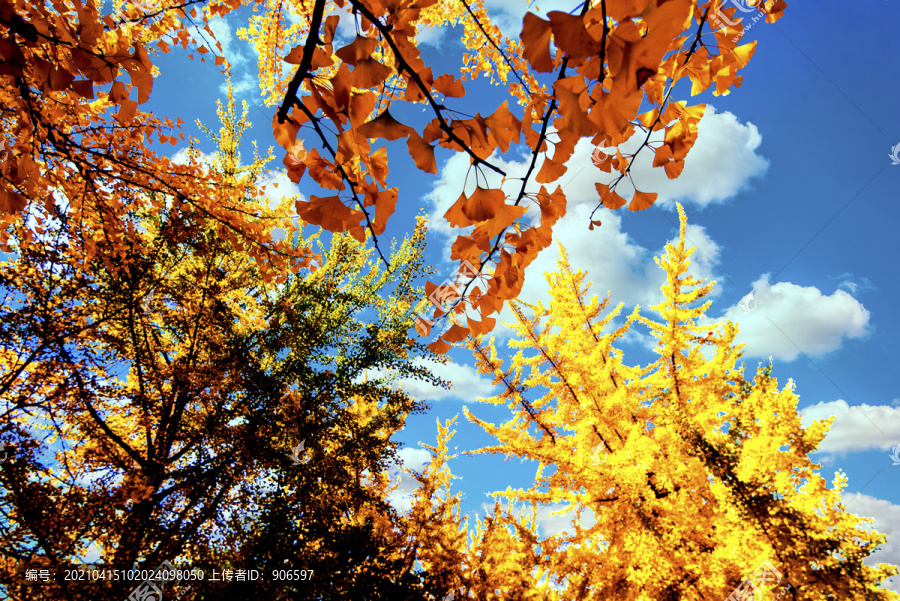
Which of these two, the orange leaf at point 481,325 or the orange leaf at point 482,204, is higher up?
the orange leaf at point 482,204

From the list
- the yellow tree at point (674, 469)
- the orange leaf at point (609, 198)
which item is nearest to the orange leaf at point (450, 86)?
the orange leaf at point (609, 198)

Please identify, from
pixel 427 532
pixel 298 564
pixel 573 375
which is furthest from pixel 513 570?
pixel 573 375

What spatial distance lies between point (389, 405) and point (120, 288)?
5404 mm

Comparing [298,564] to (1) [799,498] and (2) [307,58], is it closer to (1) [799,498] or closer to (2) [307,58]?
(1) [799,498]

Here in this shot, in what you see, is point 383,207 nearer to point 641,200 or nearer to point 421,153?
point 421,153

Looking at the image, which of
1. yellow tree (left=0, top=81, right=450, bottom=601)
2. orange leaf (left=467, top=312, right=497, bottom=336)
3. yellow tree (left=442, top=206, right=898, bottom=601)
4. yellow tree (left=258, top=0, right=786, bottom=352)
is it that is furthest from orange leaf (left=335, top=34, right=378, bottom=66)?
yellow tree (left=442, top=206, right=898, bottom=601)

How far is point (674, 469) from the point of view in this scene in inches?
196

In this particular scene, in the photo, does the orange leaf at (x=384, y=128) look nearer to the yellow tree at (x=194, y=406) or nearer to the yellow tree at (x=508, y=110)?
the yellow tree at (x=508, y=110)

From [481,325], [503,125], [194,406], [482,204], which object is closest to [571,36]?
[503,125]

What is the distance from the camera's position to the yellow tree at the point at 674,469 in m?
4.47

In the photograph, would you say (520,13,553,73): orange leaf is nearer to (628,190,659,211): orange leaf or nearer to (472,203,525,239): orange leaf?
(472,203,525,239): orange leaf

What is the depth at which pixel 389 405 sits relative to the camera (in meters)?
8.69

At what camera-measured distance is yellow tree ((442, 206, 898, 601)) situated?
14.7ft

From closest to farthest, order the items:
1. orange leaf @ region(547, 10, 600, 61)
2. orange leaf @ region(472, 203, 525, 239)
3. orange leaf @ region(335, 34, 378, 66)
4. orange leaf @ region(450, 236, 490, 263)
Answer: orange leaf @ region(547, 10, 600, 61)
orange leaf @ region(335, 34, 378, 66)
orange leaf @ region(472, 203, 525, 239)
orange leaf @ region(450, 236, 490, 263)
